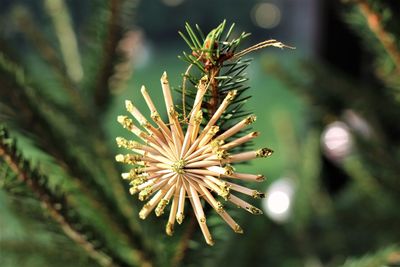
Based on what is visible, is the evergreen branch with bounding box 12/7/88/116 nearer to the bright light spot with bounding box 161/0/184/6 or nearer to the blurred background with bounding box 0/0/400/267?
the blurred background with bounding box 0/0/400/267

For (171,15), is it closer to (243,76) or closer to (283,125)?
(283,125)

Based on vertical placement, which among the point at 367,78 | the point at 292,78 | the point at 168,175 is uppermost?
the point at 367,78

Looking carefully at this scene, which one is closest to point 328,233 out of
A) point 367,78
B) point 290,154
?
point 290,154

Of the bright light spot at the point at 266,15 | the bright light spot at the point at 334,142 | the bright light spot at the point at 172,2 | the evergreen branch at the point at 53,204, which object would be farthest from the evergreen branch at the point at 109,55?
the bright light spot at the point at 172,2

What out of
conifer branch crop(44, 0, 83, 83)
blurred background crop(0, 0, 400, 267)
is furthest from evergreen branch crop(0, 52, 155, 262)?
conifer branch crop(44, 0, 83, 83)

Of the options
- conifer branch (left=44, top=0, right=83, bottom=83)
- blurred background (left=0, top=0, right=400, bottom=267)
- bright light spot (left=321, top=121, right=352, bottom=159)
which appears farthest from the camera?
bright light spot (left=321, top=121, right=352, bottom=159)

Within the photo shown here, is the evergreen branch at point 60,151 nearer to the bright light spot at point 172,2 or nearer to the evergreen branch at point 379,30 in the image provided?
the evergreen branch at point 379,30
